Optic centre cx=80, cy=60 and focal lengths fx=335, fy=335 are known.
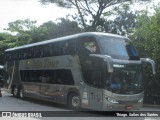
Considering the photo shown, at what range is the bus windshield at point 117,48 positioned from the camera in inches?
598

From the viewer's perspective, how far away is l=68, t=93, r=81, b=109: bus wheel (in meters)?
16.5

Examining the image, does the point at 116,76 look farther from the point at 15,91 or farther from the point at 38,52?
the point at 15,91

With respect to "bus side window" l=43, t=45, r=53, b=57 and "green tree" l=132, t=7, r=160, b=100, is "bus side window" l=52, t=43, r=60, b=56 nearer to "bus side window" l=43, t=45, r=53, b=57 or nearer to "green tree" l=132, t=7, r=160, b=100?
"bus side window" l=43, t=45, r=53, b=57

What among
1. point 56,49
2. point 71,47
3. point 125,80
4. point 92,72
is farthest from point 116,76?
point 56,49

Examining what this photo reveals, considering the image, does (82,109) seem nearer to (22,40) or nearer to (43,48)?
(43,48)

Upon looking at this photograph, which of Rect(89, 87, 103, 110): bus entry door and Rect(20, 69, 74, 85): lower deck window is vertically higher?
Rect(20, 69, 74, 85): lower deck window

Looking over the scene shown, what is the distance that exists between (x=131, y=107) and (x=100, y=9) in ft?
67.0

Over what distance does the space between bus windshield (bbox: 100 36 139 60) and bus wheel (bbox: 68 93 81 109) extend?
296 centimetres

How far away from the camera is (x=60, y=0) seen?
34688mm

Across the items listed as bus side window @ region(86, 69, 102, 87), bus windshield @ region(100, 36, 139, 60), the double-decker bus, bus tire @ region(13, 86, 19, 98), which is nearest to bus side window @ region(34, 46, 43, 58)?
the double-decker bus

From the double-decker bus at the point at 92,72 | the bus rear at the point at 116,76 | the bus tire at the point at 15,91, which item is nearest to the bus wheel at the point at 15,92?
the bus tire at the point at 15,91

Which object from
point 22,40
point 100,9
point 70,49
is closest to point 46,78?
point 70,49

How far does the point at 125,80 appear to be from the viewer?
49.2 feet

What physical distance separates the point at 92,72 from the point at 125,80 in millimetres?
1558
